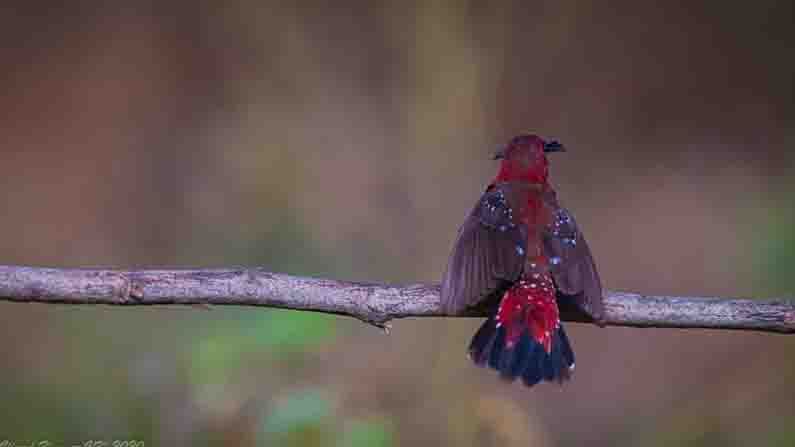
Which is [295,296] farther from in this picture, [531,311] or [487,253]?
[531,311]

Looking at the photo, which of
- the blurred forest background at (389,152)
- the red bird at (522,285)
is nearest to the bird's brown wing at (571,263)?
the red bird at (522,285)

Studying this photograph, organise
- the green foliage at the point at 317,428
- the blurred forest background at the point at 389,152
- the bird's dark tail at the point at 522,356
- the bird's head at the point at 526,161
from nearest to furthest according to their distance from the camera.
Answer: the bird's dark tail at the point at 522,356, the green foliage at the point at 317,428, the bird's head at the point at 526,161, the blurred forest background at the point at 389,152

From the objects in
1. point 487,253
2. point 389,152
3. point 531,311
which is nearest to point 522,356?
point 531,311

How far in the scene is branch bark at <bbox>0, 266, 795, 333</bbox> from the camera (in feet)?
8.75

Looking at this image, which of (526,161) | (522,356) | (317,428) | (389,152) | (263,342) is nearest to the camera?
(522,356)

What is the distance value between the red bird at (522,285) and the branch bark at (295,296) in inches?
5.4

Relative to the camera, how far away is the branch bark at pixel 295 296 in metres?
2.67

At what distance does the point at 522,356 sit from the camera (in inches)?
122

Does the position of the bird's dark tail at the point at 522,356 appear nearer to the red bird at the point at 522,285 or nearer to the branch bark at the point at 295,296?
the red bird at the point at 522,285

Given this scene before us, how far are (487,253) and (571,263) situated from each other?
0.88ft

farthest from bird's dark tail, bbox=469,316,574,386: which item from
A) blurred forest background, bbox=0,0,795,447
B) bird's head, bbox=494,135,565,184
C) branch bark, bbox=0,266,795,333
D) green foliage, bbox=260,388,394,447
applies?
blurred forest background, bbox=0,0,795,447

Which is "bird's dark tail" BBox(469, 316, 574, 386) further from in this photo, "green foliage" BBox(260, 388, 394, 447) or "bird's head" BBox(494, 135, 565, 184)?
"bird's head" BBox(494, 135, 565, 184)

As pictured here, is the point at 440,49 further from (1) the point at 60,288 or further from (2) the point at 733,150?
(1) the point at 60,288

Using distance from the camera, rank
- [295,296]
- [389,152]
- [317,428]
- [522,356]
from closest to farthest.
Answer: [295,296]
[522,356]
[317,428]
[389,152]
